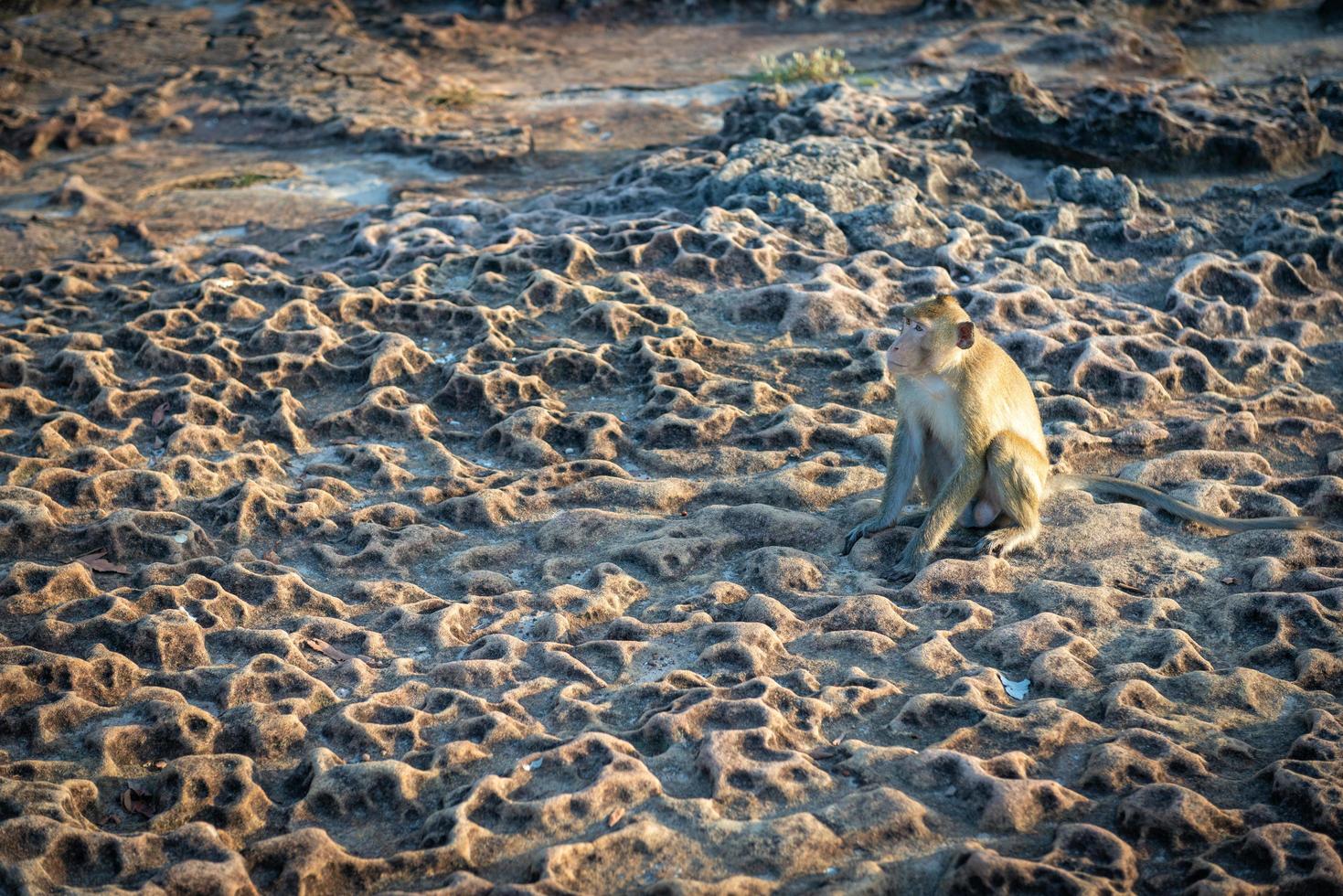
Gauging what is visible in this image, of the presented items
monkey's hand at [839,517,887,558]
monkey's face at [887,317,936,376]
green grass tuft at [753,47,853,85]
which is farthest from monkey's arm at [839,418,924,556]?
green grass tuft at [753,47,853,85]

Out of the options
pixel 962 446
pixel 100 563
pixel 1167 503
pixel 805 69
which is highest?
pixel 805 69

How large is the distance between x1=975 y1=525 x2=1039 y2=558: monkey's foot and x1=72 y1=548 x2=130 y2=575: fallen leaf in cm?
358

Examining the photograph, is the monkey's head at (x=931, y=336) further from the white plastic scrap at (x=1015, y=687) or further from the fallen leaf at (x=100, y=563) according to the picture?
the fallen leaf at (x=100, y=563)

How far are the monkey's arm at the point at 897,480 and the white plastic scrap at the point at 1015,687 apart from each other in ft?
3.27

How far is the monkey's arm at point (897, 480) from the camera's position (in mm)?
5359

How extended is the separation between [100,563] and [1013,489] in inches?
151

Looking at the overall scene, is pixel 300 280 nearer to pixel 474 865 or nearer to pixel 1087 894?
pixel 474 865

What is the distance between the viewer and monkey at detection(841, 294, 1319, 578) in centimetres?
502

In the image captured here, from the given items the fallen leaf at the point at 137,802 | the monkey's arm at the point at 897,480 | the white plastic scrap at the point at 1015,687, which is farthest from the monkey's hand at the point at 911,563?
the fallen leaf at the point at 137,802

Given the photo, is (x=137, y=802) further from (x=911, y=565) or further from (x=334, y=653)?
(x=911, y=565)

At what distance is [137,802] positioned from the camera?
13.1 feet

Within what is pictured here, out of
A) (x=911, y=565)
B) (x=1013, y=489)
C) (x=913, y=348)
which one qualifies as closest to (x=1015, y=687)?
(x=911, y=565)

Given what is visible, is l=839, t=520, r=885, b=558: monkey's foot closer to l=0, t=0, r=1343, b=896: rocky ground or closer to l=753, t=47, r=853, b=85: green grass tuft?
l=0, t=0, r=1343, b=896: rocky ground

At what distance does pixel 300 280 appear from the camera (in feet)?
26.3
